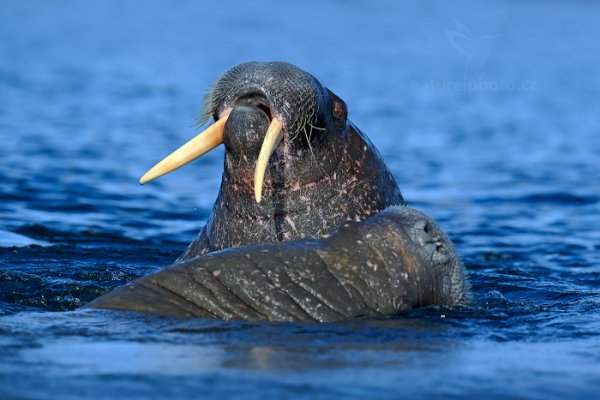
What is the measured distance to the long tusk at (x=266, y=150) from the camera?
795 cm

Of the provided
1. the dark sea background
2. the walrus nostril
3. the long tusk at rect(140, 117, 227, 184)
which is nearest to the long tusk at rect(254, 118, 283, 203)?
the walrus nostril

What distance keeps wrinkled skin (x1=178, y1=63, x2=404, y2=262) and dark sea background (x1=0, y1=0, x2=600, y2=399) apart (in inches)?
45.4

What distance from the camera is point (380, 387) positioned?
19.9ft

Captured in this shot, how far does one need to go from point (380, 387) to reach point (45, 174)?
12520 mm

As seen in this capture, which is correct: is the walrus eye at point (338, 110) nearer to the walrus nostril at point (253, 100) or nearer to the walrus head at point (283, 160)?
the walrus head at point (283, 160)

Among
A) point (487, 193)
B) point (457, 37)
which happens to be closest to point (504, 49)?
point (457, 37)

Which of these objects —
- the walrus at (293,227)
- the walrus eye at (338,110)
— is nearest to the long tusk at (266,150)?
the walrus at (293,227)

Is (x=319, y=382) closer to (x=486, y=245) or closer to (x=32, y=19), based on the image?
(x=486, y=245)

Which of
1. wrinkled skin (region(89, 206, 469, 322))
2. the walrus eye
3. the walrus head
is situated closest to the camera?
wrinkled skin (region(89, 206, 469, 322))

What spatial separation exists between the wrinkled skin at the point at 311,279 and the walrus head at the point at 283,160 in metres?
0.85

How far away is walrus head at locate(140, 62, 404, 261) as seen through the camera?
27.8 feet

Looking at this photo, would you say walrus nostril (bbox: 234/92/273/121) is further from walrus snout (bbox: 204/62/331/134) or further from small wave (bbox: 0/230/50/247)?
small wave (bbox: 0/230/50/247)

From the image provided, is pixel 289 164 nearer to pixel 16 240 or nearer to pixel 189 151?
pixel 189 151

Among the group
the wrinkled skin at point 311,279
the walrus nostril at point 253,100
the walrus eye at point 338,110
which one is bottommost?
the wrinkled skin at point 311,279
